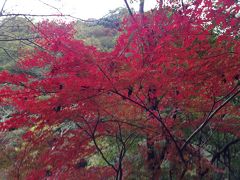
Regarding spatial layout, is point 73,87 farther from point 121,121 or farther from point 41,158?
point 41,158

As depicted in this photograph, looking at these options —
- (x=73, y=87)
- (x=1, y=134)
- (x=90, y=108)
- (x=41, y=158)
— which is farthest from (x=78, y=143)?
(x=1, y=134)

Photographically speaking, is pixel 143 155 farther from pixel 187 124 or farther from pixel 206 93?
pixel 206 93

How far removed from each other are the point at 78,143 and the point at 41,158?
2.09 ft

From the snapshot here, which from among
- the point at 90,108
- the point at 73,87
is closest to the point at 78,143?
the point at 90,108

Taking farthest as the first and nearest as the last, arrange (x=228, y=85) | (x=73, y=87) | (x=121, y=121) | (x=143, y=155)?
(x=143, y=155) → (x=228, y=85) → (x=121, y=121) → (x=73, y=87)

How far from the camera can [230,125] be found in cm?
498

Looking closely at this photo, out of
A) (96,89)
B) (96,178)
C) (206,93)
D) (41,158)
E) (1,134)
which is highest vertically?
(96,89)

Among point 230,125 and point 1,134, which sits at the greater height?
point 230,125

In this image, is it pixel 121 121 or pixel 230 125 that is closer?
pixel 121 121

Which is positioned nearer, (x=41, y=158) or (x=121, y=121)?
(x=121, y=121)

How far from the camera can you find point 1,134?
347 inches

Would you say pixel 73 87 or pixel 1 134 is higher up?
pixel 73 87

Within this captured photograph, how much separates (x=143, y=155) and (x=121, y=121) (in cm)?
169

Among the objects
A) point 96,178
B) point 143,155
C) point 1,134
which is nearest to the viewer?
point 96,178
